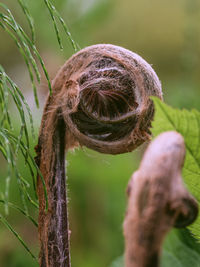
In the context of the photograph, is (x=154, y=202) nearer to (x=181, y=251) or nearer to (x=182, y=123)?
(x=182, y=123)

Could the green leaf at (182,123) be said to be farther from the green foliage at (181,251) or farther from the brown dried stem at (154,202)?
the green foliage at (181,251)

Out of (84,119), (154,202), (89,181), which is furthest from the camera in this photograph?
(89,181)

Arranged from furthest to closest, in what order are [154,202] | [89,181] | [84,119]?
[89,181] → [84,119] → [154,202]

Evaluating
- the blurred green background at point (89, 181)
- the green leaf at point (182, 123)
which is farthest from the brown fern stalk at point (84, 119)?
the blurred green background at point (89, 181)

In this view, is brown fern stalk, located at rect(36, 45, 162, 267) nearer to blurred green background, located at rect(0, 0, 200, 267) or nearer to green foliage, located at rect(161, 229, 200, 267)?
green foliage, located at rect(161, 229, 200, 267)

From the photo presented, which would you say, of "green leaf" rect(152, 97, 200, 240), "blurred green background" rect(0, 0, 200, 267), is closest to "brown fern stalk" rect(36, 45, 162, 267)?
"green leaf" rect(152, 97, 200, 240)

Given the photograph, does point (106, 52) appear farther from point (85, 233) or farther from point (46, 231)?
point (85, 233)

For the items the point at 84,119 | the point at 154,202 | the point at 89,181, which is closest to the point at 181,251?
the point at 84,119

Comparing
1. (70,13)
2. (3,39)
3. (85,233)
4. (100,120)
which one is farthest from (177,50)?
(100,120)
